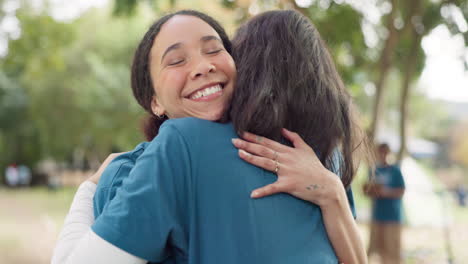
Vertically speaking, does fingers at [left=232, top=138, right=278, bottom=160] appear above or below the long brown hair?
below

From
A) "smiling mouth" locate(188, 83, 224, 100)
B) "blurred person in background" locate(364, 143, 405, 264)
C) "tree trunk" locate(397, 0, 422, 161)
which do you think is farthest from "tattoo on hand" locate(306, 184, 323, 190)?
"tree trunk" locate(397, 0, 422, 161)

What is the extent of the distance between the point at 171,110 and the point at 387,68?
7811 mm

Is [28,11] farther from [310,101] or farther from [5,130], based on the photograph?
[5,130]

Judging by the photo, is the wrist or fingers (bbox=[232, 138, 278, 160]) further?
the wrist

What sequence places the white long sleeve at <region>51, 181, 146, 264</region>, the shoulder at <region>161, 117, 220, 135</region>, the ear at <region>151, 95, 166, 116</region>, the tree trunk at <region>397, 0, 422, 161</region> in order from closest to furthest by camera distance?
the white long sleeve at <region>51, 181, 146, 264</region> → the shoulder at <region>161, 117, 220, 135</region> → the ear at <region>151, 95, 166, 116</region> → the tree trunk at <region>397, 0, 422, 161</region>

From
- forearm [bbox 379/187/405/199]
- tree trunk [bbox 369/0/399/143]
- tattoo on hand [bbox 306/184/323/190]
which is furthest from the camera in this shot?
tree trunk [bbox 369/0/399/143]

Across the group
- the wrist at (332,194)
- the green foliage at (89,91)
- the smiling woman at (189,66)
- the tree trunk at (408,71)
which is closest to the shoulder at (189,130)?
the smiling woman at (189,66)

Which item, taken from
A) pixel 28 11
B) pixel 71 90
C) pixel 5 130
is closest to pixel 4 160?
pixel 5 130

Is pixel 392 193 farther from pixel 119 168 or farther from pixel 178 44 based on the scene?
pixel 119 168

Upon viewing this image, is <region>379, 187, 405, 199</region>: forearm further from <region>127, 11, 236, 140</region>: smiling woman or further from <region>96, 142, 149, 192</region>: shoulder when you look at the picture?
<region>96, 142, 149, 192</region>: shoulder

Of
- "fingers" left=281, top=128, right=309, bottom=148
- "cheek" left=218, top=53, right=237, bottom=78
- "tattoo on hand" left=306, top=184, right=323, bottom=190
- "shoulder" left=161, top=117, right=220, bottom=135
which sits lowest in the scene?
"tattoo on hand" left=306, top=184, right=323, bottom=190

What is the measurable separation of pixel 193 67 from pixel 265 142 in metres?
0.33

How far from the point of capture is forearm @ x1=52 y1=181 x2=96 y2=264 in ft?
4.87

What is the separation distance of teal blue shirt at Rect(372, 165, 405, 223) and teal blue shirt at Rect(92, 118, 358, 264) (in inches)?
266
